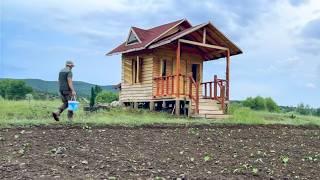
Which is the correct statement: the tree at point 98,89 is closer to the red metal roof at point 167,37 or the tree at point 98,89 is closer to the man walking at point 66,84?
the red metal roof at point 167,37

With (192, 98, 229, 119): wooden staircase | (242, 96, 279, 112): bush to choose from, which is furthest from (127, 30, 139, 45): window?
(242, 96, 279, 112): bush

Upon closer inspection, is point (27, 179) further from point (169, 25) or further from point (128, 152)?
point (169, 25)

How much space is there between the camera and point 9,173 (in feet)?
23.1

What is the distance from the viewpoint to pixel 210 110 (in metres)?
21.1

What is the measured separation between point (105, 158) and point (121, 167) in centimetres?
71

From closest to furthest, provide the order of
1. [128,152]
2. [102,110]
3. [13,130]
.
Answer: [128,152] → [13,130] → [102,110]

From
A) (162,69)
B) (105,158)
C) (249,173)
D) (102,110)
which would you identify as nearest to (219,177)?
(249,173)

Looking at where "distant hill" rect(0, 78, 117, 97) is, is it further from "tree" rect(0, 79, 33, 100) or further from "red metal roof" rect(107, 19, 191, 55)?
"red metal roof" rect(107, 19, 191, 55)

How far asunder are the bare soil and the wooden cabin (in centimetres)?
873

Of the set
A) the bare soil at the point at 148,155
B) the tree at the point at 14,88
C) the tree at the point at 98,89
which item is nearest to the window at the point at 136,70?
the tree at the point at 98,89

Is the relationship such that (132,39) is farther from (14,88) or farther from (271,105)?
(271,105)

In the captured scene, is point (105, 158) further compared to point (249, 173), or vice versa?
point (105, 158)

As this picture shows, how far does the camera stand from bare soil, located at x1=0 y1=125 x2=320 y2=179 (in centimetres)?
729

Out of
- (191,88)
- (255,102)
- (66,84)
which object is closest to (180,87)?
(191,88)
